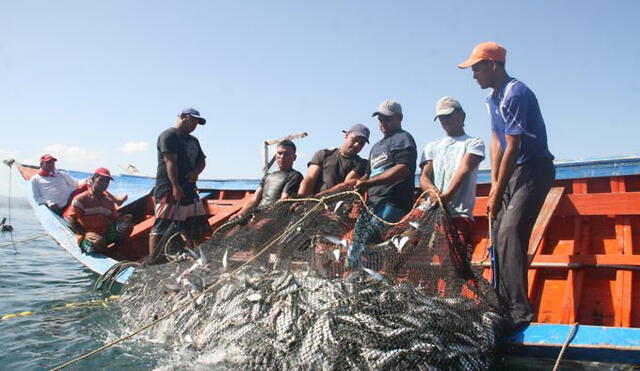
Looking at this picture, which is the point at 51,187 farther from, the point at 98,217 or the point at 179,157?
the point at 179,157

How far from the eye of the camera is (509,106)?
13.8 feet

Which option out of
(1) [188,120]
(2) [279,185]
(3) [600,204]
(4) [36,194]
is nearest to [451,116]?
(3) [600,204]

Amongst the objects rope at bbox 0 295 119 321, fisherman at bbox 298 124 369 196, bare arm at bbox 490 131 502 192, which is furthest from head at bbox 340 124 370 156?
rope at bbox 0 295 119 321

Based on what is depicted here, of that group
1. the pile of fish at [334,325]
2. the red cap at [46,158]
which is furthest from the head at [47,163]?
the pile of fish at [334,325]

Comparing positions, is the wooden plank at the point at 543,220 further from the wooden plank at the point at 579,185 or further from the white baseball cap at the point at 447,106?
the white baseball cap at the point at 447,106

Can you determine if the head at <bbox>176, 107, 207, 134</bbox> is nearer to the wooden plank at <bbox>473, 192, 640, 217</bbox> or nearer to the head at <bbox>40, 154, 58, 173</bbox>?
the head at <bbox>40, 154, 58, 173</bbox>

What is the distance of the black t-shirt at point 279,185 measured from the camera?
692 centimetres

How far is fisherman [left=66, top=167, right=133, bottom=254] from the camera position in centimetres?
864

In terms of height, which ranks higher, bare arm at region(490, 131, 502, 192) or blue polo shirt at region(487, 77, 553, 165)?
blue polo shirt at region(487, 77, 553, 165)

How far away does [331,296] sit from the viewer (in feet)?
12.8

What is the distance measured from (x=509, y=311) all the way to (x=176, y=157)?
5.43 metres

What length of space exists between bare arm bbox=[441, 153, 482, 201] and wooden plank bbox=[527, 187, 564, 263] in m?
0.87

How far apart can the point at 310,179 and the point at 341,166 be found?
19.6 inches

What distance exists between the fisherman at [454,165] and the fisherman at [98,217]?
6.07m
